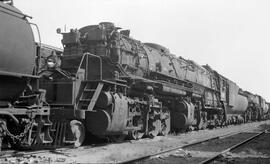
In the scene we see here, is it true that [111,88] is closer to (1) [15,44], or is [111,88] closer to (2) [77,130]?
(2) [77,130]

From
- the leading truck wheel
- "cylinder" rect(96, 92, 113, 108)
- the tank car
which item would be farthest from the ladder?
the tank car

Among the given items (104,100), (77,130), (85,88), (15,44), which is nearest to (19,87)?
(15,44)

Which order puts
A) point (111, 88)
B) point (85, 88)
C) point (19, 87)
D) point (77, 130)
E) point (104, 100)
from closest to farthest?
point (19, 87)
point (77, 130)
point (85, 88)
point (104, 100)
point (111, 88)

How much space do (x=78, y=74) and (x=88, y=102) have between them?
3.01 ft

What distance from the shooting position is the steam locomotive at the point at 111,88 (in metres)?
9.96

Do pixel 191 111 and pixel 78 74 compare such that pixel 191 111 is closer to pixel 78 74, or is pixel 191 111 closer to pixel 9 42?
pixel 78 74

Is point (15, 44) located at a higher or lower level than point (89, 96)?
higher

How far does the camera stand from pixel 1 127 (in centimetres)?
712

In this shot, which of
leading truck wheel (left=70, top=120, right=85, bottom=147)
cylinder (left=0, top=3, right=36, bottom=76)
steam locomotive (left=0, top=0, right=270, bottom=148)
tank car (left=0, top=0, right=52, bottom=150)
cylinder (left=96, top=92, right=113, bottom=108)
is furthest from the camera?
cylinder (left=96, top=92, right=113, bottom=108)

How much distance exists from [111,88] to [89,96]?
42.1 inches

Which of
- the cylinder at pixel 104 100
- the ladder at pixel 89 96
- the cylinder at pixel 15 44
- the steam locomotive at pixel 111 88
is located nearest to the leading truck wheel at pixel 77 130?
the steam locomotive at pixel 111 88

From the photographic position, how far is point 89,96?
34.2 feet

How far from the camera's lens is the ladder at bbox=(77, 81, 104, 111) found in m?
10.2

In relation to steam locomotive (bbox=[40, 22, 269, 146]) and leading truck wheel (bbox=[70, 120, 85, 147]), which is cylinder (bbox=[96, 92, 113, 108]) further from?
leading truck wheel (bbox=[70, 120, 85, 147])
